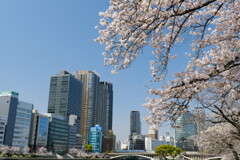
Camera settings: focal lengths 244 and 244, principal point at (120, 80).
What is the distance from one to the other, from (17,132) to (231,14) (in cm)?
8036

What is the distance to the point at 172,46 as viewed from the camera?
6.04 m

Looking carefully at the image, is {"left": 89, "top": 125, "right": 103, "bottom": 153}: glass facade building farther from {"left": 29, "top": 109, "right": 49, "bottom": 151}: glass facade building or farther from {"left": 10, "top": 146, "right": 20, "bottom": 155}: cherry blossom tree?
{"left": 10, "top": 146, "right": 20, "bottom": 155}: cherry blossom tree

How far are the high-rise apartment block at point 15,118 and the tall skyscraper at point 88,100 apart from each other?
243 ft

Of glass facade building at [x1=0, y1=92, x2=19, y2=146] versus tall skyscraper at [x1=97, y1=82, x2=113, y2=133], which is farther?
tall skyscraper at [x1=97, y1=82, x2=113, y2=133]

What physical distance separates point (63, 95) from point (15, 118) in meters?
64.8

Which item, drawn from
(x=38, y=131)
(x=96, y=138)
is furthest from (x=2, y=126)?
(x=96, y=138)

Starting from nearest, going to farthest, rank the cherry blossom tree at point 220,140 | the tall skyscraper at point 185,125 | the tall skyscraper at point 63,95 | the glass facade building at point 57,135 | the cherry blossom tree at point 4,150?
the tall skyscraper at point 185,125, the cherry blossom tree at point 220,140, the cherry blossom tree at point 4,150, the glass facade building at point 57,135, the tall skyscraper at point 63,95

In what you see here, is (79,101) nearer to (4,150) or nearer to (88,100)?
(88,100)

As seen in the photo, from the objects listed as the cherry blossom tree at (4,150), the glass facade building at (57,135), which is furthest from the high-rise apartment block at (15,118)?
the glass facade building at (57,135)

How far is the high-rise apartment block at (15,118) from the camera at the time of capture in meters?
72.8

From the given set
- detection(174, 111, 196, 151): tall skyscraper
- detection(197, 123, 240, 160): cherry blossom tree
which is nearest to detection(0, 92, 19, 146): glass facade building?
detection(174, 111, 196, 151): tall skyscraper

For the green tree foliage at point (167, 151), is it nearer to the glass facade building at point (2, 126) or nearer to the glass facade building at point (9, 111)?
the glass facade building at point (9, 111)

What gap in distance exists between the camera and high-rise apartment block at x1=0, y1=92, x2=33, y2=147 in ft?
239

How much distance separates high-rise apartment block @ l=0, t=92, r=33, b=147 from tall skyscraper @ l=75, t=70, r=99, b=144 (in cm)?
7411
